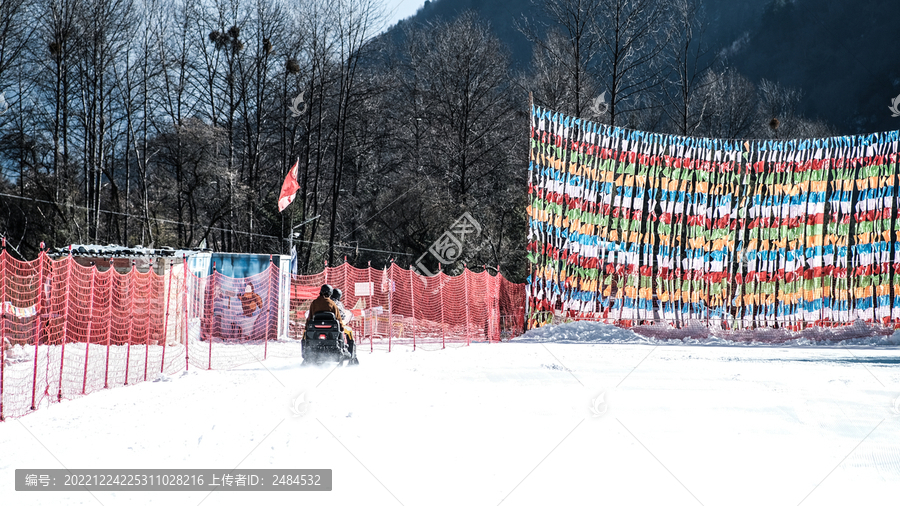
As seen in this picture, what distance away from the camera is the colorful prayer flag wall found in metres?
23.7

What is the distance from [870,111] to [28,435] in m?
80.4

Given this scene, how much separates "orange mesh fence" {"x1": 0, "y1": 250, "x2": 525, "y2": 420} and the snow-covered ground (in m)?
2.11

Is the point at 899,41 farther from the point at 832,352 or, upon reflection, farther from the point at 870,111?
the point at 832,352

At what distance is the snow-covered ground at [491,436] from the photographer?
5.75 meters

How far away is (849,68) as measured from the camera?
264 ft

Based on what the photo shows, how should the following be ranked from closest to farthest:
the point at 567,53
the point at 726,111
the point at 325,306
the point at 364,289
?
1. the point at 325,306
2. the point at 364,289
3. the point at 567,53
4. the point at 726,111

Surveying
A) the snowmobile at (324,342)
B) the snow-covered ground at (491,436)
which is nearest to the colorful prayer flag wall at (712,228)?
the snow-covered ground at (491,436)

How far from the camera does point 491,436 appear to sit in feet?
24.2

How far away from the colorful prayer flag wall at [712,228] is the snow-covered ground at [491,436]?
10846 millimetres

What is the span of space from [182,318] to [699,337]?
14715 mm

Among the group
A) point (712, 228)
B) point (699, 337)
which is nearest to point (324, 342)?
point (699, 337)

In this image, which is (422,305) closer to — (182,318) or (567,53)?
(182,318)

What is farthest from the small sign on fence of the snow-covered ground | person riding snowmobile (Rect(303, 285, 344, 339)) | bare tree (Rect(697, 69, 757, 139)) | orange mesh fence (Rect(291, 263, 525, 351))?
bare tree (Rect(697, 69, 757, 139))

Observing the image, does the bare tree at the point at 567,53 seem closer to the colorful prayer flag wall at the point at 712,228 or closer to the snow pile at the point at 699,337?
the colorful prayer flag wall at the point at 712,228
